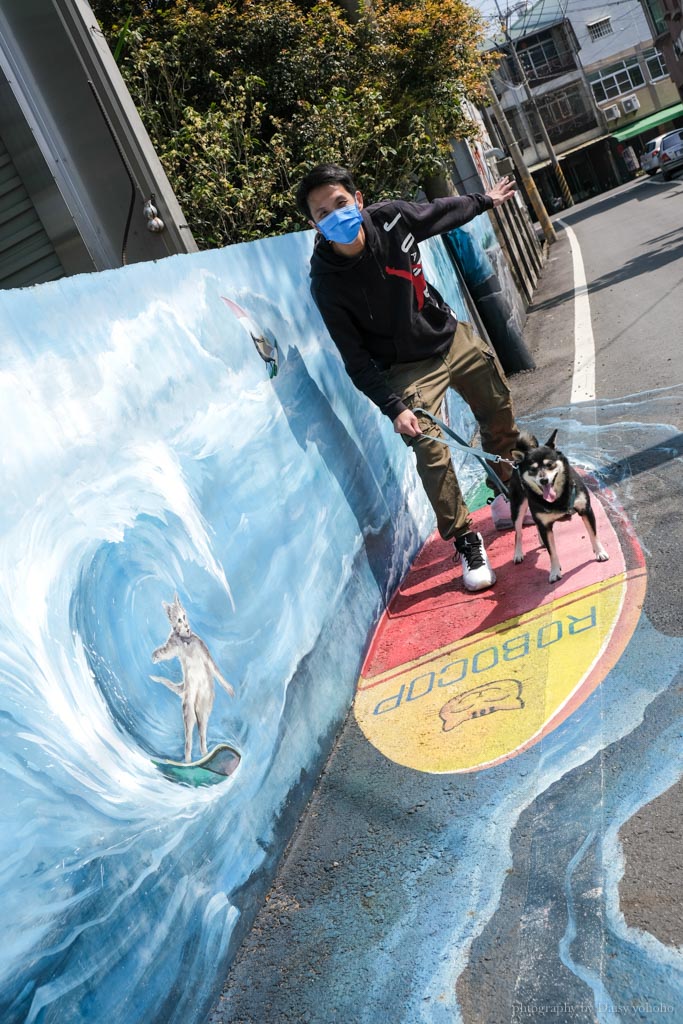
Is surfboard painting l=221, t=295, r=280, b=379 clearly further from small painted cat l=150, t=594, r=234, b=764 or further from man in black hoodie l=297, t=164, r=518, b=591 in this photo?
small painted cat l=150, t=594, r=234, b=764

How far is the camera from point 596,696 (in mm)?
3527

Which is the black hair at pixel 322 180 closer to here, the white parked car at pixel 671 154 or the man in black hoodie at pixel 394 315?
the man in black hoodie at pixel 394 315

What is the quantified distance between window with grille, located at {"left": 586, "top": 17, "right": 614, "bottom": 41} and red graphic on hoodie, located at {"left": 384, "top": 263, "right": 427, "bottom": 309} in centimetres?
7430

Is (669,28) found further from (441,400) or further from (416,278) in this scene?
(441,400)

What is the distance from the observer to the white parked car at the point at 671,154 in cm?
4091

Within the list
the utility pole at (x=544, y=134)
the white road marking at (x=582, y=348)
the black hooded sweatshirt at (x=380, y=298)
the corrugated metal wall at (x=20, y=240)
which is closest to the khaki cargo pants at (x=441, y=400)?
the black hooded sweatshirt at (x=380, y=298)

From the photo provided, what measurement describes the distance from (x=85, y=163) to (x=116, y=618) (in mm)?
5981

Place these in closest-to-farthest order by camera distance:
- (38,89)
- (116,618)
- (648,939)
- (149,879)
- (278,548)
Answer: (648,939) → (149,879) → (116,618) → (278,548) → (38,89)

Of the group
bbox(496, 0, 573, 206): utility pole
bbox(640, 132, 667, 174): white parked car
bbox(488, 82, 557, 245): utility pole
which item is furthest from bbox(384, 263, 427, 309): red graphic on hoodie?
bbox(496, 0, 573, 206): utility pole

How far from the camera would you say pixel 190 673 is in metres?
3.09

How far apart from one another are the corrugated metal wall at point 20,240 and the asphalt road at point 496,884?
5.59 m

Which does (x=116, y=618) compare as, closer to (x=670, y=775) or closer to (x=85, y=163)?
(x=670, y=775)

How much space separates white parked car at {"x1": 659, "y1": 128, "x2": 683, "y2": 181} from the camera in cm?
4091

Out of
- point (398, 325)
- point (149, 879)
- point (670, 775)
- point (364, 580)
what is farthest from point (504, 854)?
point (398, 325)
